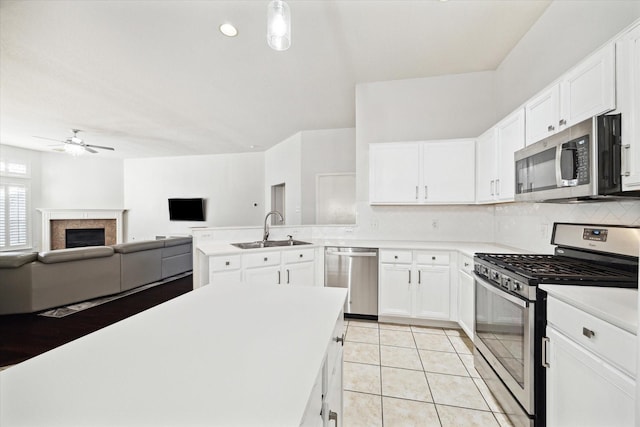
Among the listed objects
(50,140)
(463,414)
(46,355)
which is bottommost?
(463,414)

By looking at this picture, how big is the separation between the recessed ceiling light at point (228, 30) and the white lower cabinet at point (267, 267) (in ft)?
7.10

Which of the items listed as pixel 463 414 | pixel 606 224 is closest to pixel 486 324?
→ pixel 463 414

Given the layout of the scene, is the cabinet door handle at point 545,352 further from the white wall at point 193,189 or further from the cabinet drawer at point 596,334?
the white wall at point 193,189

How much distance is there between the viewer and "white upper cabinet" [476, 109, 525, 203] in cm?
229

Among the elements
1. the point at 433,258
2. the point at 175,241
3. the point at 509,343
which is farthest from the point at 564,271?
the point at 175,241

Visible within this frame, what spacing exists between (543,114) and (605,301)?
4.58 ft

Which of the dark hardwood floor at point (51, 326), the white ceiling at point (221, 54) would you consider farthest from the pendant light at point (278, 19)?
the dark hardwood floor at point (51, 326)

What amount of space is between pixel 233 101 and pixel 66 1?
2.07 meters

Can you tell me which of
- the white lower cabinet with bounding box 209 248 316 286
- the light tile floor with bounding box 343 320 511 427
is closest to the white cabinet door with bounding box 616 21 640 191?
the light tile floor with bounding box 343 320 511 427

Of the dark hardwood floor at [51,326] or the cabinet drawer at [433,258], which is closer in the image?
the dark hardwood floor at [51,326]

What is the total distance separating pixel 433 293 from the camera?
289 cm

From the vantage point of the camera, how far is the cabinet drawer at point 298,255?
3.12 meters

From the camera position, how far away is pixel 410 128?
3580mm

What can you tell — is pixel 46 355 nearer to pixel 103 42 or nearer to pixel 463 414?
pixel 463 414
